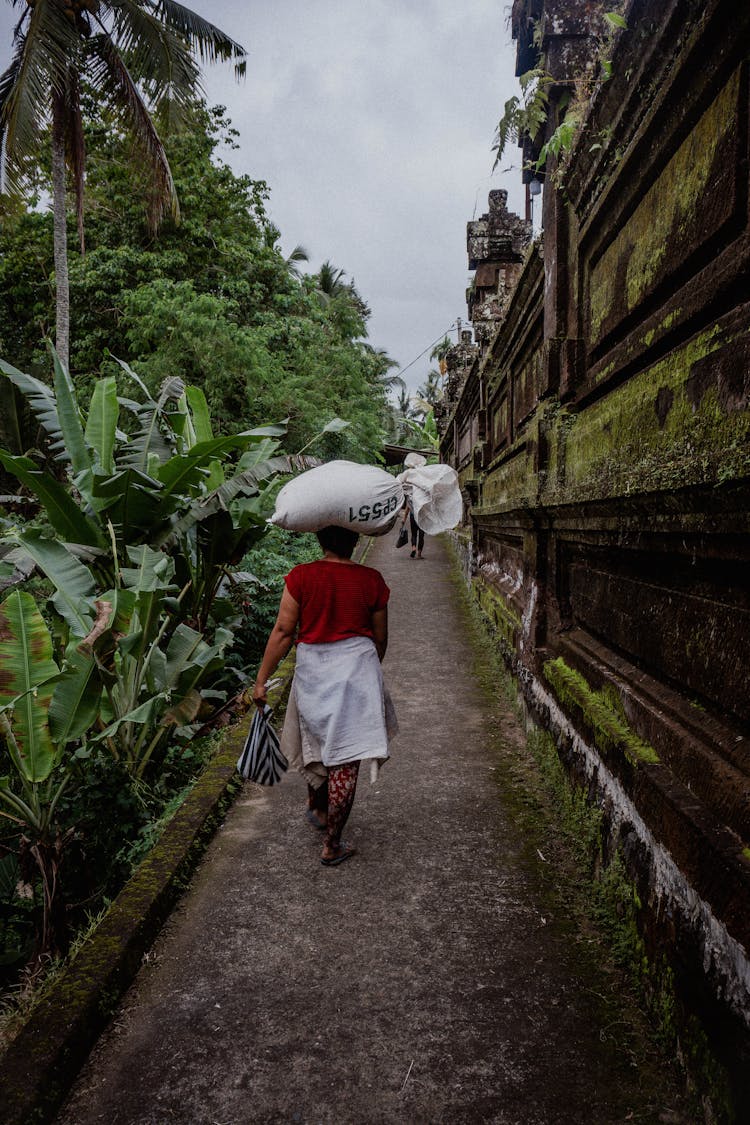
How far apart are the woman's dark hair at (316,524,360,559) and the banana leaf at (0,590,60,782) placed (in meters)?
1.26

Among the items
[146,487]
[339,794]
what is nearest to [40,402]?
[146,487]

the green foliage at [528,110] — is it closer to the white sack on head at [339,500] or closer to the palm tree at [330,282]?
the white sack on head at [339,500]

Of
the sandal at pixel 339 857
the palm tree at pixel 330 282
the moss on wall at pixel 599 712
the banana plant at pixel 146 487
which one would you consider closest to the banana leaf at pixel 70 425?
the banana plant at pixel 146 487

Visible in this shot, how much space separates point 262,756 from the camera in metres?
3.18

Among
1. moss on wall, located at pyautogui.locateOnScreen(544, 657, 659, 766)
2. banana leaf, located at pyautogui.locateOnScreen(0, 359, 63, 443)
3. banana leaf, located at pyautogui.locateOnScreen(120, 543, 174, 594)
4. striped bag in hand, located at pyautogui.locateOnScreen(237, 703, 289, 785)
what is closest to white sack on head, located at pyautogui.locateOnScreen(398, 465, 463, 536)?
moss on wall, located at pyautogui.locateOnScreen(544, 657, 659, 766)

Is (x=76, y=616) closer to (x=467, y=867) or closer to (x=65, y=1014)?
(x=65, y=1014)

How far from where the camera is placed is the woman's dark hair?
3145mm

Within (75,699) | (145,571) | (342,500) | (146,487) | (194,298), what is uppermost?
(194,298)

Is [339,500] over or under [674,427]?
under

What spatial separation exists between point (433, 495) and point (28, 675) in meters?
2.06

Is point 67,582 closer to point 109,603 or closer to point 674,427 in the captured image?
point 109,603

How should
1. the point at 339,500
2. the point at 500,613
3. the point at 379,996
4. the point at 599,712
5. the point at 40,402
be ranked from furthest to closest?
the point at 500,613
the point at 40,402
the point at 339,500
the point at 599,712
the point at 379,996

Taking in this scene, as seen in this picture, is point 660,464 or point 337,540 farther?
point 337,540

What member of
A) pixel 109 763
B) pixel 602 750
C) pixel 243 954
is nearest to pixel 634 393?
pixel 602 750
